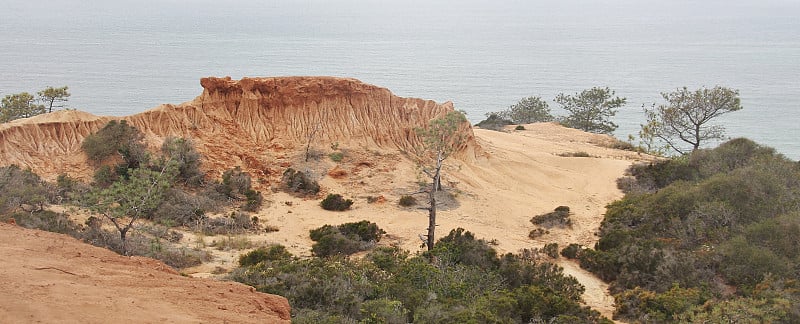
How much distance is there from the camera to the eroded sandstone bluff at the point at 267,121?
25047 millimetres

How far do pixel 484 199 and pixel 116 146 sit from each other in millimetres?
14338

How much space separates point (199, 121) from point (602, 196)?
17804 millimetres

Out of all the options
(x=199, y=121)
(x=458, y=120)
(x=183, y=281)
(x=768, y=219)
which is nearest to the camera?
(x=183, y=281)

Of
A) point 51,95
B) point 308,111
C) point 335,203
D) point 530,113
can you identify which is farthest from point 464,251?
point 530,113

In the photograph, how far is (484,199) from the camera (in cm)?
2509

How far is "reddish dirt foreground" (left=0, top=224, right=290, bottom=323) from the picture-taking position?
7.59 metres

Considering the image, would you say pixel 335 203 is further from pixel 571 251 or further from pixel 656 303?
pixel 656 303

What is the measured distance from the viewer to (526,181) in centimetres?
2864

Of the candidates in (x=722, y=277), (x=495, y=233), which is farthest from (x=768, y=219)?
(x=495, y=233)

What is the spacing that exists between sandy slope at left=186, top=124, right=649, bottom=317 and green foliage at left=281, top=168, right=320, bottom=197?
492mm

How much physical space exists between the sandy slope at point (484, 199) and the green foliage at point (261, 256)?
1.70 feet

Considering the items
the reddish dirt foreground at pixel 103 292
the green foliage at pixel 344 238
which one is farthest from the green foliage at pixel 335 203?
the reddish dirt foreground at pixel 103 292

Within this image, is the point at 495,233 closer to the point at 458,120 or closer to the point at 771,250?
the point at 458,120

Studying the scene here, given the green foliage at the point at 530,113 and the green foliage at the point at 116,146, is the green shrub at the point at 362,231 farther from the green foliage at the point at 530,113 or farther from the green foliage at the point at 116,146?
the green foliage at the point at 530,113
